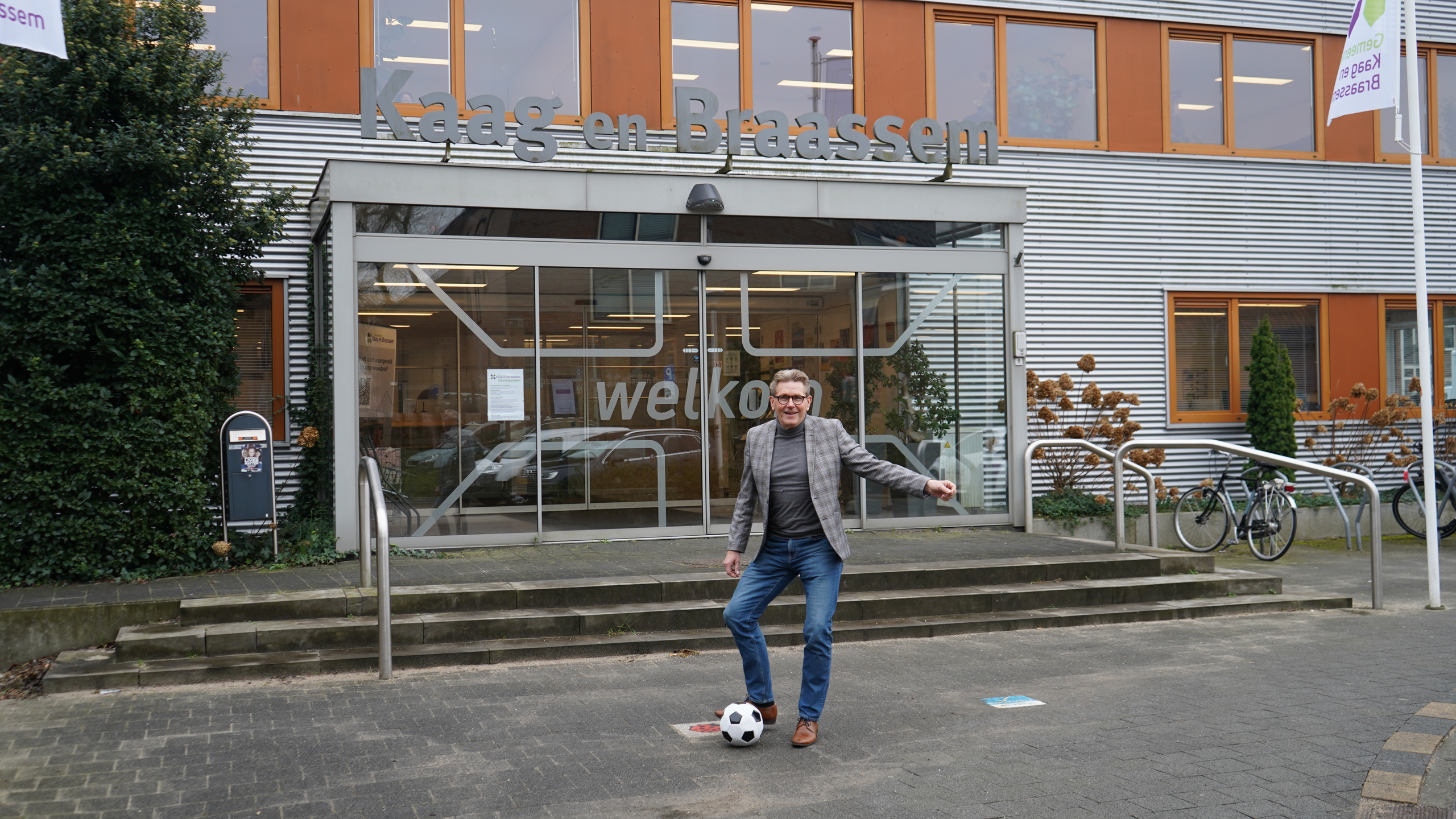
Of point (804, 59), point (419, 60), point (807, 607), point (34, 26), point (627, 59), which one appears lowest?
point (807, 607)

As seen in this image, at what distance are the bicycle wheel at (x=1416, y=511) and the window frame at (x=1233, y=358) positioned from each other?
133cm

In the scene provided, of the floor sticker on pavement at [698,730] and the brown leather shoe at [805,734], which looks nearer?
the brown leather shoe at [805,734]

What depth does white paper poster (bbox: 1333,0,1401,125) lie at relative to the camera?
8.87 m

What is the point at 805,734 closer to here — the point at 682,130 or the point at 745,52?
the point at 682,130

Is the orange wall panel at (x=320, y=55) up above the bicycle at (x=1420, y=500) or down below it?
above

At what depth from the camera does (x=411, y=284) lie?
10109 millimetres

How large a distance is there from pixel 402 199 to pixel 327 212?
27.9 inches

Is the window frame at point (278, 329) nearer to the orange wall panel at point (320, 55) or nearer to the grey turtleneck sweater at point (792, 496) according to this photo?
the orange wall panel at point (320, 55)

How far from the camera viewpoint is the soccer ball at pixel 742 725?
5289mm

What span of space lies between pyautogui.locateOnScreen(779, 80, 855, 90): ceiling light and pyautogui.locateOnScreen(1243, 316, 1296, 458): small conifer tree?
578cm

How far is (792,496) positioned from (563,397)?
17.4 ft

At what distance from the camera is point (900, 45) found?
13.6 metres

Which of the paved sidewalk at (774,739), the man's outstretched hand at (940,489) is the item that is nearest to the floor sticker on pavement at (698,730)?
the paved sidewalk at (774,739)

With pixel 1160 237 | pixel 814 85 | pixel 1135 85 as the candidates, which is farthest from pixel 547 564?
pixel 1135 85
